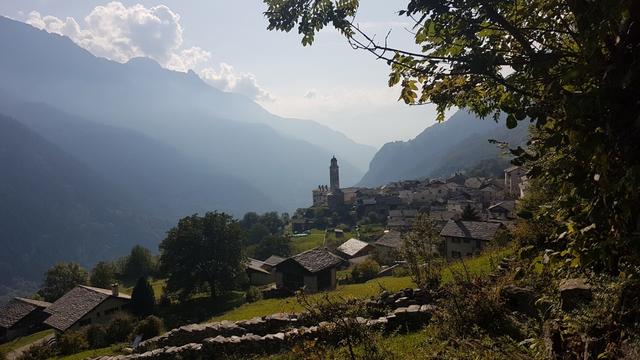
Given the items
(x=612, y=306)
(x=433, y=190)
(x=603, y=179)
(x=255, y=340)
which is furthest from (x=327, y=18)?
(x=433, y=190)

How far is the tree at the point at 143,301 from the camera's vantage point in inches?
1773

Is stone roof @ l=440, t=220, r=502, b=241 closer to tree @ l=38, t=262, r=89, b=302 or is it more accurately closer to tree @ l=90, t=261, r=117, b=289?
tree @ l=90, t=261, r=117, b=289

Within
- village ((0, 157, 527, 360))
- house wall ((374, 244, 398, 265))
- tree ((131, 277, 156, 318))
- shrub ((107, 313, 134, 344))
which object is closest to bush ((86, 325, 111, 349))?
shrub ((107, 313, 134, 344))

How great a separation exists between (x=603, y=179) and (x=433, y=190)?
130 meters

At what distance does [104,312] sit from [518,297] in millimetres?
45775

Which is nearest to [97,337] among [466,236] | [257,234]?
[466,236]

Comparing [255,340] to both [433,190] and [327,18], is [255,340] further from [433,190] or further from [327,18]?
[433,190]

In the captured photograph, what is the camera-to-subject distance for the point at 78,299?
4556cm

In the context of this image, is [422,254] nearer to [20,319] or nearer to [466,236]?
[466,236]

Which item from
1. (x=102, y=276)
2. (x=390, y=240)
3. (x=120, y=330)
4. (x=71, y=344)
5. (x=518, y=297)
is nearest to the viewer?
(x=518, y=297)

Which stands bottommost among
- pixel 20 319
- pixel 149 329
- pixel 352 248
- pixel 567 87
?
pixel 20 319

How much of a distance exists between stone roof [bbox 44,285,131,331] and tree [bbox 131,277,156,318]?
2.40 metres

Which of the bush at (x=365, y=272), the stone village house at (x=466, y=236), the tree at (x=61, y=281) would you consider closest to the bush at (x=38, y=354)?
the bush at (x=365, y=272)

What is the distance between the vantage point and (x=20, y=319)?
52312 millimetres
